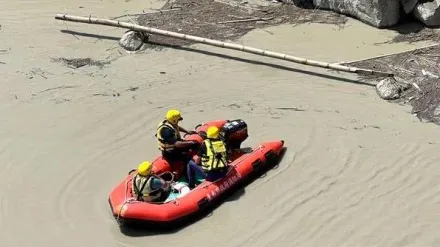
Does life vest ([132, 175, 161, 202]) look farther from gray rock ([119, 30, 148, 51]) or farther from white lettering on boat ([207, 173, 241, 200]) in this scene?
gray rock ([119, 30, 148, 51])

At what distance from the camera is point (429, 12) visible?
14.1m

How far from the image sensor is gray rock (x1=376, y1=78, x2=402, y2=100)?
11891mm

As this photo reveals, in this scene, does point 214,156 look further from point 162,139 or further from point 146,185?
point 146,185

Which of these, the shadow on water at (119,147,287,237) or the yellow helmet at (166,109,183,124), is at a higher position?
the yellow helmet at (166,109,183,124)

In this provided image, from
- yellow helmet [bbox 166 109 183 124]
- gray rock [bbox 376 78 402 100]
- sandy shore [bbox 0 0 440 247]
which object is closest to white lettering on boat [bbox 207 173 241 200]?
sandy shore [bbox 0 0 440 247]

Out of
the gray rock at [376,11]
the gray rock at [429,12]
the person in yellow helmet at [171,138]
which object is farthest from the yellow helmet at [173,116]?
the gray rock at [429,12]

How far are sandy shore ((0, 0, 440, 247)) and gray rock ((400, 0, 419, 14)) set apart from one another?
0.71 metres

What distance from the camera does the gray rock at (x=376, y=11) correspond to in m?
14.5

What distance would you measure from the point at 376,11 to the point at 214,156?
7.05m

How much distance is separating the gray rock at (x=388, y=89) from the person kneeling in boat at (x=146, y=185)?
196 inches

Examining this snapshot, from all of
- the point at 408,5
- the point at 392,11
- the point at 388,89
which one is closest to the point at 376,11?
the point at 392,11

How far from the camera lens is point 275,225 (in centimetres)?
883

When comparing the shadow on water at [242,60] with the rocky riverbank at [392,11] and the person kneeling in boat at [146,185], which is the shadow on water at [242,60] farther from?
the person kneeling in boat at [146,185]

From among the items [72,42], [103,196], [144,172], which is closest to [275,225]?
[144,172]
